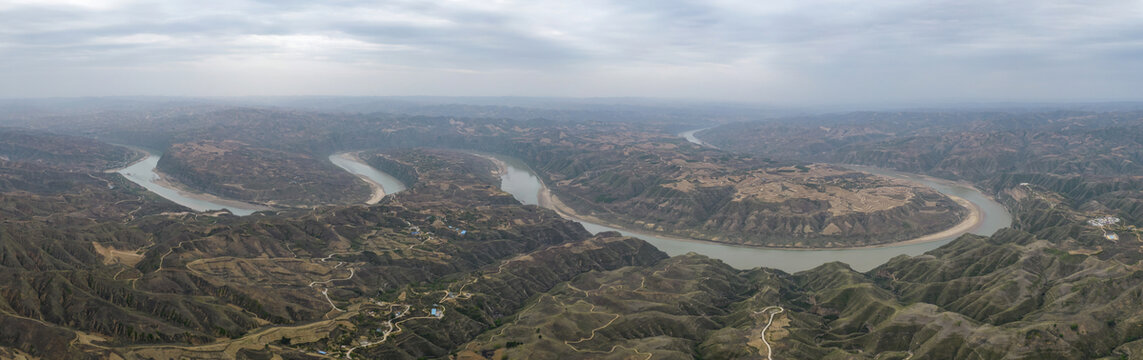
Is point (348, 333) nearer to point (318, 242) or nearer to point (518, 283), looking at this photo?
point (518, 283)

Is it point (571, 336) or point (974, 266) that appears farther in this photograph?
point (974, 266)

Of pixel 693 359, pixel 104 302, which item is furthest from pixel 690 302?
pixel 104 302

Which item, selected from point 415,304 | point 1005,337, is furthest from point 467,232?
point 1005,337

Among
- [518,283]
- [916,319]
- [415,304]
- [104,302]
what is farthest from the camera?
[518,283]

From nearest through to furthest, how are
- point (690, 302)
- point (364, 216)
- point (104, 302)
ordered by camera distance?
1. point (104, 302)
2. point (690, 302)
3. point (364, 216)

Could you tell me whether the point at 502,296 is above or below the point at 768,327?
below

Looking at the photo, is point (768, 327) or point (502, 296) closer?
point (768, 327)

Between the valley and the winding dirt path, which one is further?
the winding dirt path

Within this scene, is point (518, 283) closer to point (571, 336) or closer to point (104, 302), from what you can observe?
point (571, 336)

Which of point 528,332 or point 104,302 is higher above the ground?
point 104,302

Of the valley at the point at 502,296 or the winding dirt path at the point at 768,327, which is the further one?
the winding dirt path at the point at 768,327
